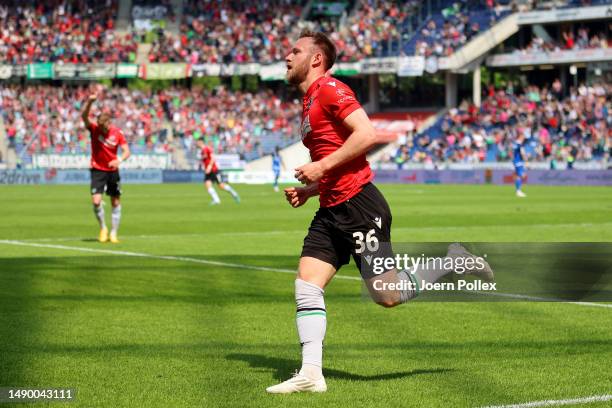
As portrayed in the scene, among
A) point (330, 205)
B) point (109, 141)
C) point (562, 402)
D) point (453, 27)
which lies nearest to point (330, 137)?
point (330, 205)

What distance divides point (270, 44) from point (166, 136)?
10595 mm

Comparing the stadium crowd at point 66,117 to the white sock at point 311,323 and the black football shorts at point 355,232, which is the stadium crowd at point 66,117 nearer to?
the black football shorts at point 355,232

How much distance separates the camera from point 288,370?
26.0ft

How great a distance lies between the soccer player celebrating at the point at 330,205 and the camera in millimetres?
6977

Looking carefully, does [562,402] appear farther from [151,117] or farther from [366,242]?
[151,117]

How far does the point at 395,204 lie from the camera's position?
37.2m

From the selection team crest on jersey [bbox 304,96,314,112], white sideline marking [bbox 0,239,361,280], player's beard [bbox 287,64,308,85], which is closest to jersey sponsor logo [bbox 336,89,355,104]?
team crest on jersey [bbox 304,96,314,112]

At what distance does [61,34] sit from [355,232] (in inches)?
2903

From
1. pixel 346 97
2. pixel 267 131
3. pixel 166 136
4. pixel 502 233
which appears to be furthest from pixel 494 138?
pixel 346 97

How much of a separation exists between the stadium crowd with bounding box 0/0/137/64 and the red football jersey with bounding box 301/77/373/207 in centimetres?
7048

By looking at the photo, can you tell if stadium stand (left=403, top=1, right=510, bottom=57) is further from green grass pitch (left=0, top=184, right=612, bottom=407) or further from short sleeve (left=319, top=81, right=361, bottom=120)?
short sleeve (left=319, top=81, right=361, bottom=120)

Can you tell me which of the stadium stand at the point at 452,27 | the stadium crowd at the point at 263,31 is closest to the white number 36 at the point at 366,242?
the stadium stand at the point at 452,27

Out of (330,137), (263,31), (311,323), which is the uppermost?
(263,31)

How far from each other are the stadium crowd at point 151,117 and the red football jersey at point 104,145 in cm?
4875
